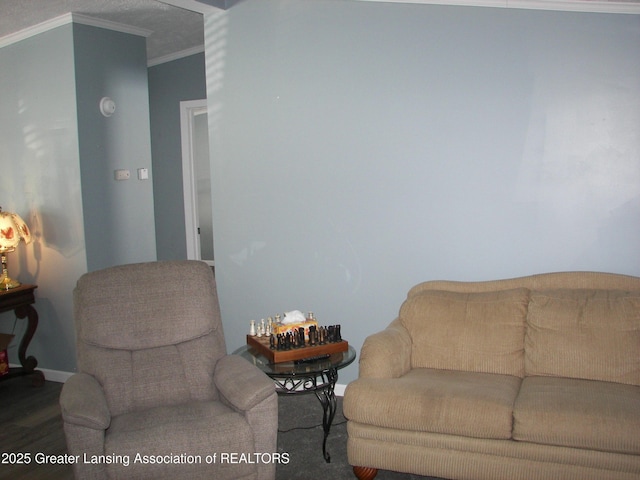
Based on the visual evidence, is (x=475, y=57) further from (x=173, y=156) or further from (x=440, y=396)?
(x=173, y=156)

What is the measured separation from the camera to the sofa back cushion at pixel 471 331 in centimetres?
292

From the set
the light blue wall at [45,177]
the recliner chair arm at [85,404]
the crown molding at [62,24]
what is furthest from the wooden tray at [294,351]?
the crown molding at [62,24]

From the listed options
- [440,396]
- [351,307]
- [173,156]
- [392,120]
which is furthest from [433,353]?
[173,156]

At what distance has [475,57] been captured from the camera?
10.9 ft

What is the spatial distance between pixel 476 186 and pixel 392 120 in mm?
630

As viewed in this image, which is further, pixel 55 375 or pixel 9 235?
pixel 55 375

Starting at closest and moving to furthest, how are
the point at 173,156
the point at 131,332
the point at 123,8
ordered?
the point at 131,332, the point at 123,8, the point at 173,156

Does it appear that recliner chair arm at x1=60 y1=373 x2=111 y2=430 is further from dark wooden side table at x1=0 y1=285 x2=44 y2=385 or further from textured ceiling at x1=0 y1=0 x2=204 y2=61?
→ textured ceiling at x1=0 y1=0 x2=204 y2=61

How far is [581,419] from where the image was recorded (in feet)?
7.59

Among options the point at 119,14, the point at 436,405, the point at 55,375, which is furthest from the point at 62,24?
the point at 436,405

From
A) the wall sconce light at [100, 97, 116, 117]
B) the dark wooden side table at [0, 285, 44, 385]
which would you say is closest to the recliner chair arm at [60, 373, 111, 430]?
the dark wooden side table at [0, 285, 44, 385]

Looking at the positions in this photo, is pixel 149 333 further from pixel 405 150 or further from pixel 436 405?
pixel 405 150

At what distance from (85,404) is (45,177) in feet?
8.42

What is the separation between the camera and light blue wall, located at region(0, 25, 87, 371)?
4.20 metres
